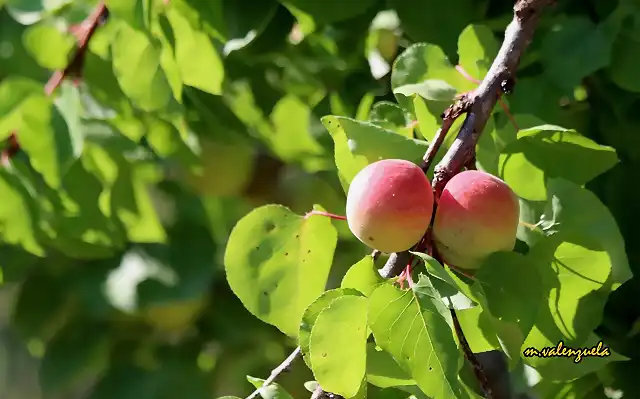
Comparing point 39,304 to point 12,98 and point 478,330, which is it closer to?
point 12,98

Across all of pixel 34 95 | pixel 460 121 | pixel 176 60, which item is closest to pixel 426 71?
pixel 460 121

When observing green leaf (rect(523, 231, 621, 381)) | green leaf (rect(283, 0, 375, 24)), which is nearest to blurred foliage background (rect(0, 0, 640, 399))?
green leaf (rect(283, 0, 375, 24))

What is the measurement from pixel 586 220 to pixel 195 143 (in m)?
0.40

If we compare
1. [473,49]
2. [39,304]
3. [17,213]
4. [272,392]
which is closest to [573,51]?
[473,49]

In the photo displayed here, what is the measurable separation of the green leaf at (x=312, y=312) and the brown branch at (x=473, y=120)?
0.09ft

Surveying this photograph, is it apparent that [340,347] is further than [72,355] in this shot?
No

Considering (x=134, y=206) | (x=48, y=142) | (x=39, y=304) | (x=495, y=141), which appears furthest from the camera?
(x=39, y=304)

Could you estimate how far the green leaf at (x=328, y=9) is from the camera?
1.67 feet

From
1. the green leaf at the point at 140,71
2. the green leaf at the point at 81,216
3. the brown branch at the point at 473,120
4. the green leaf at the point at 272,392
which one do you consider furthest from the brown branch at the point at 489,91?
the green leaf at the point at 81,216

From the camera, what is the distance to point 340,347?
1.03 ft

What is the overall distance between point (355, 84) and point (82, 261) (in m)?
0.35

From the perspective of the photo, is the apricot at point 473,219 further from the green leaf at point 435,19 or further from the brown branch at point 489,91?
the green leaf at point 435,19

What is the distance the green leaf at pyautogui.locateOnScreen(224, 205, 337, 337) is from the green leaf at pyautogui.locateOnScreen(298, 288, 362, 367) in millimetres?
47

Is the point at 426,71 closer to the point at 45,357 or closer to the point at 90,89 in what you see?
the point at 90,89
